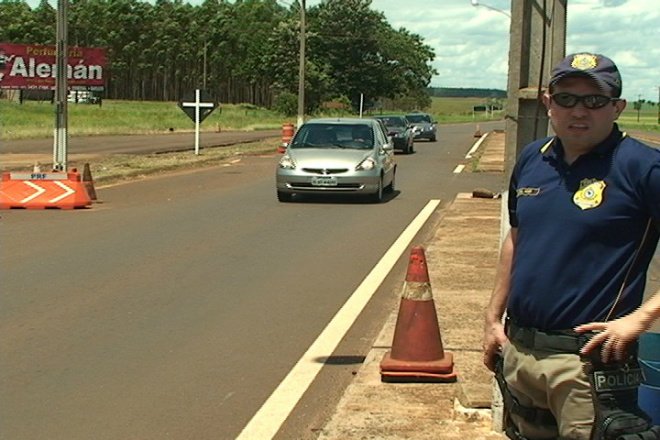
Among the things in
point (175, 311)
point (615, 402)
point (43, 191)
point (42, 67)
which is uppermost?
point (42, 67)

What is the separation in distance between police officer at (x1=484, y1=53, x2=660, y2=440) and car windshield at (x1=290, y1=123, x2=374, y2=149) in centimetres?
1588

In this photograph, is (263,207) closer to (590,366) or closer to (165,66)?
(590,366)

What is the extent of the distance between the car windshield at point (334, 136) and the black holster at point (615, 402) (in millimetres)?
16133

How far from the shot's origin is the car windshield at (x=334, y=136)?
19438mm

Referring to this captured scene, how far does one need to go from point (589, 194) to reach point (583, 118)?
10.3 inches

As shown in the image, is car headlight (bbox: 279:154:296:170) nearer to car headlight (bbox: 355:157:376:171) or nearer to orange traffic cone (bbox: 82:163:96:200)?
car headlight (bbox: 355:157:376:171)

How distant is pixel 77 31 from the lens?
132750mm

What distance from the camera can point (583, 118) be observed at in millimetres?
3465

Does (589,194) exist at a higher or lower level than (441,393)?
higher

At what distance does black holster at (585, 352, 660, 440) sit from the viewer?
3.27m

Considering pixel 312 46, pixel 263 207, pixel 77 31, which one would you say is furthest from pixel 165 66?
pixel 263 207

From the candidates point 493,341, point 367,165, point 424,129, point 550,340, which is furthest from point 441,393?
point 424,129

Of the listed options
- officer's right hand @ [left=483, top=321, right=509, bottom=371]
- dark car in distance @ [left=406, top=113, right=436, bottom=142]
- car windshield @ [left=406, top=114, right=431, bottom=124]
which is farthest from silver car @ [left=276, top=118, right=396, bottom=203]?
car windshield @ [left=406, top=114, right=431, bottom=124]

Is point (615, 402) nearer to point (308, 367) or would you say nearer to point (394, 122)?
point (308, 367)
